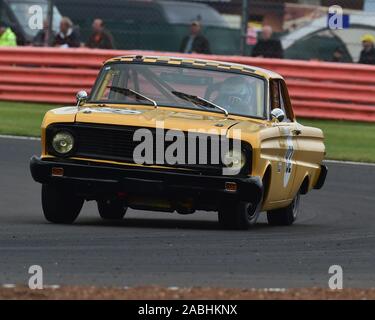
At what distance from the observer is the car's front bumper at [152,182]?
32.9 ft

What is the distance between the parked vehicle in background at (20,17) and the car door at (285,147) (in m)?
11.7

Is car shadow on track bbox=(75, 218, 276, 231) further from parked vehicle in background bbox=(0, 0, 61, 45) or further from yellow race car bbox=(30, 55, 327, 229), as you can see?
parked vehicle in background bbox=(0, 0, 61, 45)

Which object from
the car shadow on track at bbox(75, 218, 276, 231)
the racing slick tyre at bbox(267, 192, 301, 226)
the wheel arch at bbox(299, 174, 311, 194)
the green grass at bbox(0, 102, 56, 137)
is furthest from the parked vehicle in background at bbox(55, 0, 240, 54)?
the car shadow on track at bbox(75, 218, 276, 231)

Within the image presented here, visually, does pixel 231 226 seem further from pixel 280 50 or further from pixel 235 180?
pixel 280 50

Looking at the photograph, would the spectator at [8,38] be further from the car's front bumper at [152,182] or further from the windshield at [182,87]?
the car's front bumper at [152,182]

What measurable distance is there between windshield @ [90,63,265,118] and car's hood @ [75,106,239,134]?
24cm

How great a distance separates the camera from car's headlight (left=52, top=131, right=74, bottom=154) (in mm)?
10359

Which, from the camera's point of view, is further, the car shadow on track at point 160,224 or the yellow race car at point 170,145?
the car shadow on track at point 160,224

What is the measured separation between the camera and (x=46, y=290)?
23.4ft

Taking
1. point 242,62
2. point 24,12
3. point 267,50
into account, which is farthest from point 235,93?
point 24,12

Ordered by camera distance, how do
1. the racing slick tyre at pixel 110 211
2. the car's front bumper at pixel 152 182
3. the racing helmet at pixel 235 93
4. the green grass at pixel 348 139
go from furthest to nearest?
the green grass at pixel 348 139 < the racing slick tyre at pixel 110 211 < the racing helmet at pixel 235 93 < the car's front bumper at pixel 152 182

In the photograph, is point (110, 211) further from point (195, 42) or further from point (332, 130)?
point (195, 42)

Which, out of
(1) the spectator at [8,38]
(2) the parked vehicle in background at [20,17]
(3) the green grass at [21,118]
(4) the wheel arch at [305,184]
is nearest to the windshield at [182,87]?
(4) the wheel arch at [305,184]

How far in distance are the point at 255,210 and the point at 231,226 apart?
0.29m
